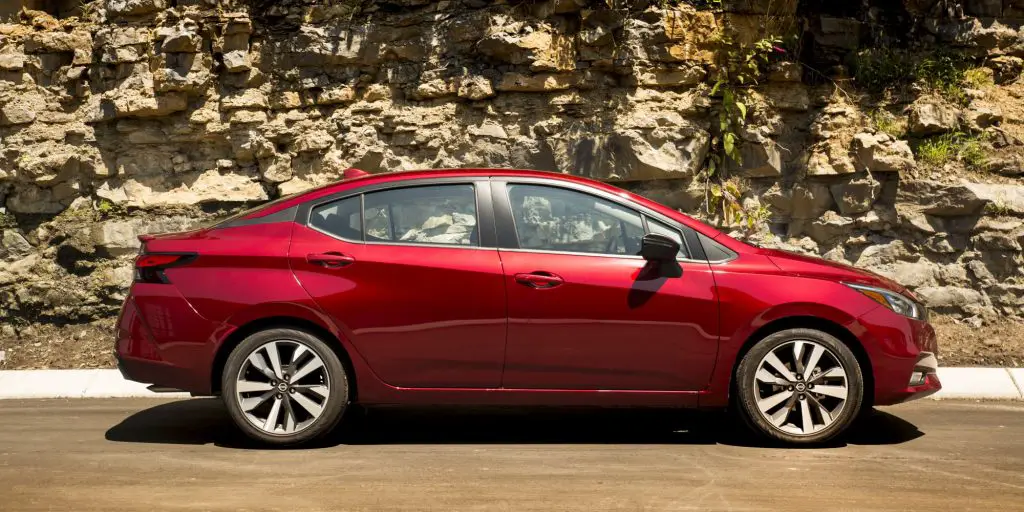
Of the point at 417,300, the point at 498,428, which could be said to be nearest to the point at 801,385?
the point at 498,428

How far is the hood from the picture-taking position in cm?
622

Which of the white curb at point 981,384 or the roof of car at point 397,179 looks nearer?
the roof of car at point 397,179

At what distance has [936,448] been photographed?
6.25 m

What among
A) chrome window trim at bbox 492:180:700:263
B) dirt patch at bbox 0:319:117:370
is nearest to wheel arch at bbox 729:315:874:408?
chrome window trim at bbox 492:180:700:263

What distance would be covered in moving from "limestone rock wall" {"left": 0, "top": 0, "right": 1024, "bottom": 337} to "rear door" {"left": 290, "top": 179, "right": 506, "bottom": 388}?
4022 mm

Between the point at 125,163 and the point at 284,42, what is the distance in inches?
73.6

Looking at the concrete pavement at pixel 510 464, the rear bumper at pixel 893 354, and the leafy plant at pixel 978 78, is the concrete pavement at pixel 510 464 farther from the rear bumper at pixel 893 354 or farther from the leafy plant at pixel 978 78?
the leafy plant at pixel 978 78

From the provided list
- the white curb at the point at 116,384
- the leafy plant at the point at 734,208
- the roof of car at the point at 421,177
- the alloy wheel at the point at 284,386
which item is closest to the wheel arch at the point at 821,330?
the roof of car at the point at 421,177

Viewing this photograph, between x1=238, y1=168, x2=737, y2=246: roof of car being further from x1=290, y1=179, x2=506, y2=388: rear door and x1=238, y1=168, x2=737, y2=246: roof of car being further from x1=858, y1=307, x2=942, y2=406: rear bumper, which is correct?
x1=858, y1=307, x2=942, y2=406: rear bumper

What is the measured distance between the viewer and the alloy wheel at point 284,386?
6.13 meters

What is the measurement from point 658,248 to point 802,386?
112cm

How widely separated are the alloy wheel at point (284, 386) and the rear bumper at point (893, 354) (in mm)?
3029

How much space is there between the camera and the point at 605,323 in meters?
6.08

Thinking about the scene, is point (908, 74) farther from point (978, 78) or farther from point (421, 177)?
point (421, 177)
